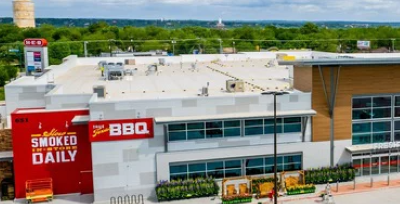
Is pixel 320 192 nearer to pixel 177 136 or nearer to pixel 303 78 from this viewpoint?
pixel 303 78

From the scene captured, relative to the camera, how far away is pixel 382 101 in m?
37.2

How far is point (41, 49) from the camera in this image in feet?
184

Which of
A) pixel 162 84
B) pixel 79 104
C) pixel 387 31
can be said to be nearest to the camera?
pixel 79 104

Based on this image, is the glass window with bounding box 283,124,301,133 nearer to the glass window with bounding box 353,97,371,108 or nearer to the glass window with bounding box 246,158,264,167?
→ the glass window with bounding box 246,158,264,167

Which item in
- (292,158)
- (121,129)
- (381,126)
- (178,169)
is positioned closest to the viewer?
(121,129)

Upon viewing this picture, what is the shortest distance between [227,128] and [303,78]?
764 cm

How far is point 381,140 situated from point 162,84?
1935 cm

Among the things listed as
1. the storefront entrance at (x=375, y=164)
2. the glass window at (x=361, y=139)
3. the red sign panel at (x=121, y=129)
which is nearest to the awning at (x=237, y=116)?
the red sign panel at (x=121, y=129)

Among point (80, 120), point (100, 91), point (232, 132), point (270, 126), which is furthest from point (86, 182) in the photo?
point (270, 126)

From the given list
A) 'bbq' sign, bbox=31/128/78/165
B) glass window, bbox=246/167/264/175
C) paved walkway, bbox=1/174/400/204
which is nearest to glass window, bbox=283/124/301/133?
glass window, bbox=246/167/264/175

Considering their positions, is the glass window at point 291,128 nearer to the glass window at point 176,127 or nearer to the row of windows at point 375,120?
the row of windows at point 375,120

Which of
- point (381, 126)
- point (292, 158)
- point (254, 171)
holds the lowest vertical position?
point (254, 171)

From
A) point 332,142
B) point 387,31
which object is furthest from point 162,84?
point 387,31

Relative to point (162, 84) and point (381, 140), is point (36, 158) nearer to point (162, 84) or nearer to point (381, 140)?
point (162, 84)
